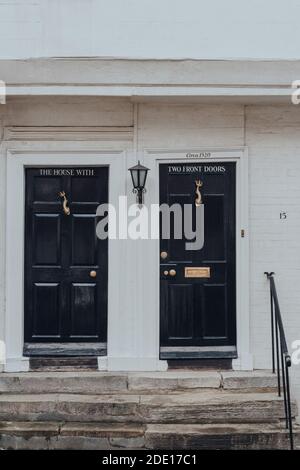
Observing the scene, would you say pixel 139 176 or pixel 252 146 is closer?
pixel 139 176

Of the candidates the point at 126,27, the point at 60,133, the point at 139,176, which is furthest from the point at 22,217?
the point at 126,27

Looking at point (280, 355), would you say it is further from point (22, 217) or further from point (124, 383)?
point (22, 217)

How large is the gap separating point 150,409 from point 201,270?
1.66 meters

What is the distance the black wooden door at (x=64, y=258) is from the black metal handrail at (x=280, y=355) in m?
1.85

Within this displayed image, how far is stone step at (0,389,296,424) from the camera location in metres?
7.02

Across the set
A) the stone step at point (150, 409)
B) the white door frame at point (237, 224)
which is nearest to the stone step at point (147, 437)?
the stone step at point (150, 409)

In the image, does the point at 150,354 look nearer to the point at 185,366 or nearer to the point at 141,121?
the point at 185,366

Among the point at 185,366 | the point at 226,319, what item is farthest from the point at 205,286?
the point at 185,366

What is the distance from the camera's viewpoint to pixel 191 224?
25.8 feet

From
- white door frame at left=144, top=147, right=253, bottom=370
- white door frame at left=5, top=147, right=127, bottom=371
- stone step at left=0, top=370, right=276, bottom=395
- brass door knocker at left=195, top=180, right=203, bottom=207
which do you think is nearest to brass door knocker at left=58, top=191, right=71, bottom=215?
white door frame at left=5, top=147, right=127, bottom=371

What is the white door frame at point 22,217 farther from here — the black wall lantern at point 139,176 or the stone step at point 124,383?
the stone step at point 124,383

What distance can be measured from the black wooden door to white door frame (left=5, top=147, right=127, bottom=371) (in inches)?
3.2

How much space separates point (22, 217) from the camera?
25.6 feet

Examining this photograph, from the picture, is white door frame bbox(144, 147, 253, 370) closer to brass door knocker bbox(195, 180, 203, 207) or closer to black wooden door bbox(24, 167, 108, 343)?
brass door knocker bbox(195, 180, 203, 207)
